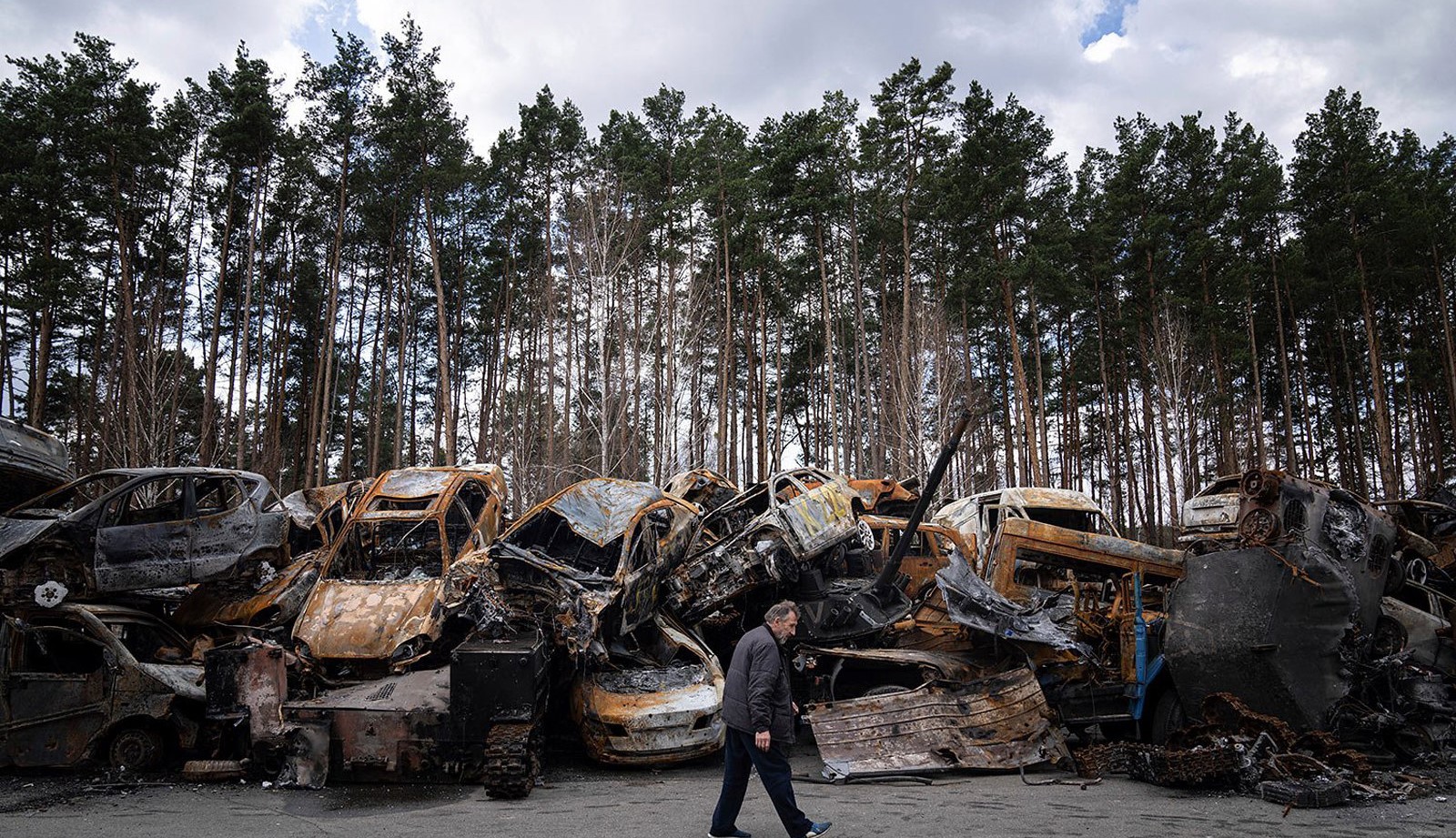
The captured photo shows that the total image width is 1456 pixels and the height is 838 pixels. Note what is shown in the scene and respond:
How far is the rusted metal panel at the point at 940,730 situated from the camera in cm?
706

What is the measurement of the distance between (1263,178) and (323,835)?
31.1 metres

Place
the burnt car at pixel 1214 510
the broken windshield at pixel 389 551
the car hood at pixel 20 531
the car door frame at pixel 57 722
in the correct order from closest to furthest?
1. the car door frame at pixel 57 722
2. the car hood at pixel 20 531
3. the broken windshield at pixel 389 551
4. the burnt car at pixel 1214 510

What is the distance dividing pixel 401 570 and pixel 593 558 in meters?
2.59

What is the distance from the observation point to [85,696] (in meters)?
6.78

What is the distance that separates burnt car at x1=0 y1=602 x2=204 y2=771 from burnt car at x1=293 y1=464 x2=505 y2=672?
3.64ft

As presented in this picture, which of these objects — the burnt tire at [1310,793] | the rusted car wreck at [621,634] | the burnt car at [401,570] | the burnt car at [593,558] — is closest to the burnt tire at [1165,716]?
the burnt tire at [1310,793]

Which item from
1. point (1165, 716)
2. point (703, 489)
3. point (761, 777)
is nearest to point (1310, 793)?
point (1165, 716)

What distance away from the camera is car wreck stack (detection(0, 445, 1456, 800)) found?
21.1 ft

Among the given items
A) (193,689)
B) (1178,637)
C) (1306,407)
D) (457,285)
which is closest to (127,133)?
(457,285)

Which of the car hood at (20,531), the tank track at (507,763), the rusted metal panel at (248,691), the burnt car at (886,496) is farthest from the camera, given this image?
the burnt car at (886,496)

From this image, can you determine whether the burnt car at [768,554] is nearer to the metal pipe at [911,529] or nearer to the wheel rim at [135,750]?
the metal pipe at [911,529]

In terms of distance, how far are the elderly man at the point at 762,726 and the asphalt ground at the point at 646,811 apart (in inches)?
20.2

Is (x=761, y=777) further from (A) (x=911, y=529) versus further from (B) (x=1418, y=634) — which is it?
(B) (x=1418, y=634)

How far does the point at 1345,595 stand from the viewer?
6.71 m
